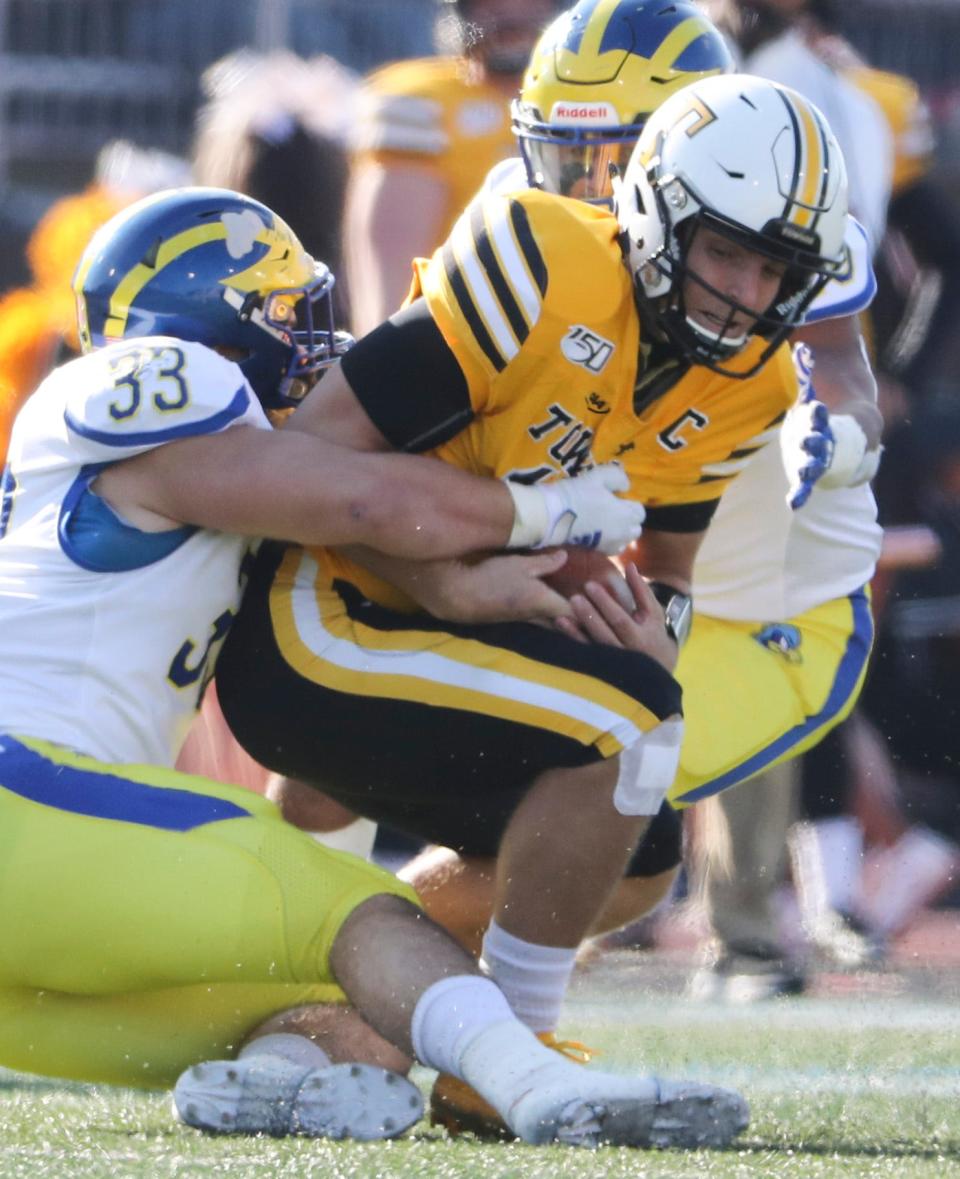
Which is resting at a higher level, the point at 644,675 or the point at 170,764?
the point at 644,675

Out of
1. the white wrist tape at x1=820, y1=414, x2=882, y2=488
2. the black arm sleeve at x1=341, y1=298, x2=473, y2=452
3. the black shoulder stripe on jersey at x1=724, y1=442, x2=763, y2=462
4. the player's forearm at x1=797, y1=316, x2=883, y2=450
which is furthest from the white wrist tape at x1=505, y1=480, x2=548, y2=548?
the player's forearm at x1=797, y1=316, x2=883, y2=450

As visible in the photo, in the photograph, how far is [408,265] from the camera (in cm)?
545

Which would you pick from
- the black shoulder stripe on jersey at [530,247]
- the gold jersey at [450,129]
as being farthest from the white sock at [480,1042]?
the gold jersey at [450,129]

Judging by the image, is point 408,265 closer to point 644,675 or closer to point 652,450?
point 652,450

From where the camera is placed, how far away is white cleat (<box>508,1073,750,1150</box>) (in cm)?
297

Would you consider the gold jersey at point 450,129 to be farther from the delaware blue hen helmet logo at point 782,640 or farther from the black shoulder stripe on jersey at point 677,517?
the black shoulder stripe on jersey at point 677,517

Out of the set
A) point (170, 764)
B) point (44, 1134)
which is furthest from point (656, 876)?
point (44, 1134)

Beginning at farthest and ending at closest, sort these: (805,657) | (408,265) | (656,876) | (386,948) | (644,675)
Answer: (408,265), (805,657), (656,876), (644,675), (386,948)

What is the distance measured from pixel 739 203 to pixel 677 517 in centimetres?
67

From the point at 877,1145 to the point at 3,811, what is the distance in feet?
4.17

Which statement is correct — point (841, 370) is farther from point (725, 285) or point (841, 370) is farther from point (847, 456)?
point (725, 285)

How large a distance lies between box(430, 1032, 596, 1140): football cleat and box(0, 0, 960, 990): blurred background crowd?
203cm

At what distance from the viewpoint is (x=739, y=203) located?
139 inches

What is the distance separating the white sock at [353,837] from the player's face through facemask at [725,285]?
4.10ft
